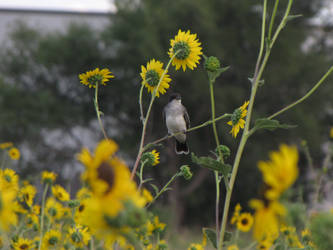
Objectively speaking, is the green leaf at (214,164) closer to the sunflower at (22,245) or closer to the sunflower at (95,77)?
the sunflower at (95,77)

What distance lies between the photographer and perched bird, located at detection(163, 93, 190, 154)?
2.42m

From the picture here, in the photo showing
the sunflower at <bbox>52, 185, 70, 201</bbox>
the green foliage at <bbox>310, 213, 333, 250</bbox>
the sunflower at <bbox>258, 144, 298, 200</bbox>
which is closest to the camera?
the sunflower at <bbox>258, 144, 298, 200</bbox>

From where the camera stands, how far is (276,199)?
2.13 feet

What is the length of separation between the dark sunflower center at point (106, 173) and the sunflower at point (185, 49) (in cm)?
71

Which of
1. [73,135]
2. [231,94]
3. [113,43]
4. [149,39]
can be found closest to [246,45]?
[231,94]

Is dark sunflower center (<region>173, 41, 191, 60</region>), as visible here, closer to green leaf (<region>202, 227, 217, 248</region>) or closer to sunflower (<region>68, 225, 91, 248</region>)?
green leaf (<region>202, 227, 217, 248</region>)

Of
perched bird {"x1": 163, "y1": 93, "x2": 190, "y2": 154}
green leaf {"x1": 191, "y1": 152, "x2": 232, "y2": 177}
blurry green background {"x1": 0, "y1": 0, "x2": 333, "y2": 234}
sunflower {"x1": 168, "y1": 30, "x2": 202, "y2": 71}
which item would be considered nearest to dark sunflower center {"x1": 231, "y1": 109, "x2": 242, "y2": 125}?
sunflower {"x1": 168, "y1": 30, "x2": 202, "y2": 71}

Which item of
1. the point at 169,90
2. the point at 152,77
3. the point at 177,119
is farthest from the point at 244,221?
the point at 169,90

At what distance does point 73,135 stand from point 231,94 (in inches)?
145

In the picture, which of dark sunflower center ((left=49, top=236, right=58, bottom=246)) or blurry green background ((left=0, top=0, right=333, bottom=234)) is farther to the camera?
blurry green background ((left=0, top=0, right=333, bottom=234))

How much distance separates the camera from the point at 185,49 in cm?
142

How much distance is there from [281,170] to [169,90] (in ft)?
30.6

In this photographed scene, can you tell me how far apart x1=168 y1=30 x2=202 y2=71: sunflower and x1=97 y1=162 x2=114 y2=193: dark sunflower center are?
0.71 metres

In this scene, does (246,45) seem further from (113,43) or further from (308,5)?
(113,43)
